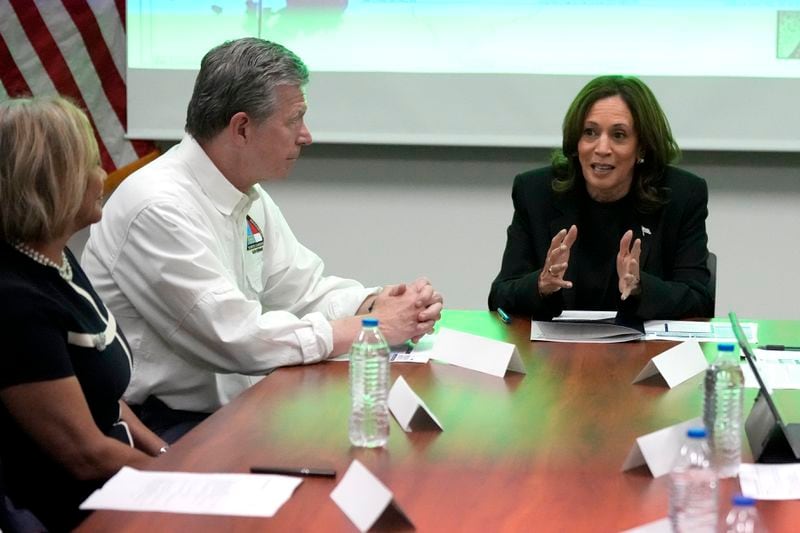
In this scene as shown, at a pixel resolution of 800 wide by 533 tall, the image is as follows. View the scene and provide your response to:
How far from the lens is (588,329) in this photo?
2.94 metres

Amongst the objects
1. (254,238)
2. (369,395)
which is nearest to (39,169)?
(369,395)

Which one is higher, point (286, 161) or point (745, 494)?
point (286, 161)

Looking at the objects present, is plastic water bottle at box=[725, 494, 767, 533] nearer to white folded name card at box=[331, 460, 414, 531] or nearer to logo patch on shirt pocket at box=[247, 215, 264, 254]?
white folded name card at box=[331, 460, 414, 531]

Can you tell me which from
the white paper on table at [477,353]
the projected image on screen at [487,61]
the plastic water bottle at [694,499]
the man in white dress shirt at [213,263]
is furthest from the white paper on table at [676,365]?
the projected image on screen at [487,61]

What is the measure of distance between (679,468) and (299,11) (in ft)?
11.7

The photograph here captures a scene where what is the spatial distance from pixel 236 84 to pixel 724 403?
148cm

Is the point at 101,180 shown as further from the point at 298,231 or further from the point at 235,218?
the point at 298,231

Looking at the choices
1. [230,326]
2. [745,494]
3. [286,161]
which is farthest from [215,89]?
[745,494]

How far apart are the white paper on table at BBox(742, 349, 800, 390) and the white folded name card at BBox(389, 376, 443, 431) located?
71cm

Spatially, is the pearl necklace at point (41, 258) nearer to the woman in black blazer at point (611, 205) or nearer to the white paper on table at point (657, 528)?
the white paper on table at point (657, 528)

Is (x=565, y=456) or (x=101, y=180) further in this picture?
(x=101, y=180)

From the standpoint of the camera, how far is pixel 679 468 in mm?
1479

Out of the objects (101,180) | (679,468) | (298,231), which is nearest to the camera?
(679,468)

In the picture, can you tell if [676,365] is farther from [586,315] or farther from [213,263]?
[213,263]
